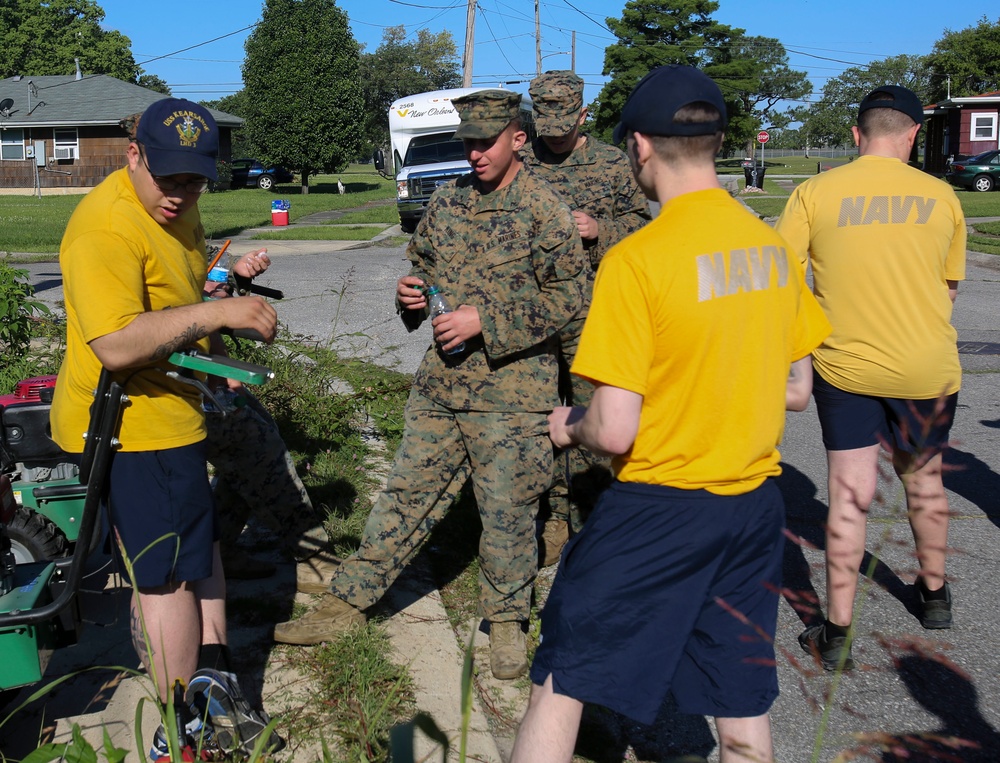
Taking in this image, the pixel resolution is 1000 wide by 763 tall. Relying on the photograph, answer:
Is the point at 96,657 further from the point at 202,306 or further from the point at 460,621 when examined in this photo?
the point at 202,306

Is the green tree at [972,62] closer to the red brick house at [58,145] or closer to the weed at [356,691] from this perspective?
the red brick house at [58,145]

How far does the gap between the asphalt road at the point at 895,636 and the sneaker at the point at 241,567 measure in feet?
6.14

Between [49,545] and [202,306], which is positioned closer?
[202,306]

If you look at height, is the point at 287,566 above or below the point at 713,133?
below

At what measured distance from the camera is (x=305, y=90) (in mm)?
45062

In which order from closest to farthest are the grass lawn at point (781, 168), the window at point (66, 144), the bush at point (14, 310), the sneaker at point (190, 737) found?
the sneaker at point (190, 737), the bush at point (14, 310), the window at point (66, 144), the grass lawn at point (781, 168)

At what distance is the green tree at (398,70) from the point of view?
A: 96.7m

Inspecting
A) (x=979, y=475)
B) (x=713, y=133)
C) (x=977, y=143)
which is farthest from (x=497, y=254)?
(x=977, y=143)

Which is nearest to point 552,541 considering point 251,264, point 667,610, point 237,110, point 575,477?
point 575,477

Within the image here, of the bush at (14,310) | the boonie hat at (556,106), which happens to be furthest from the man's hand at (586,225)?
the bush at (14,310)

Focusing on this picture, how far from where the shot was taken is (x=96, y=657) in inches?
150

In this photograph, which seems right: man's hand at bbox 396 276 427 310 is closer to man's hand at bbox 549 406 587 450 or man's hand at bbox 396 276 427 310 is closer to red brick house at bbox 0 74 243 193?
man's hand at bbox 549 406 587 450

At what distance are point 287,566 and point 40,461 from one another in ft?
3.77

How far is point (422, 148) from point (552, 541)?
67.0 feet
